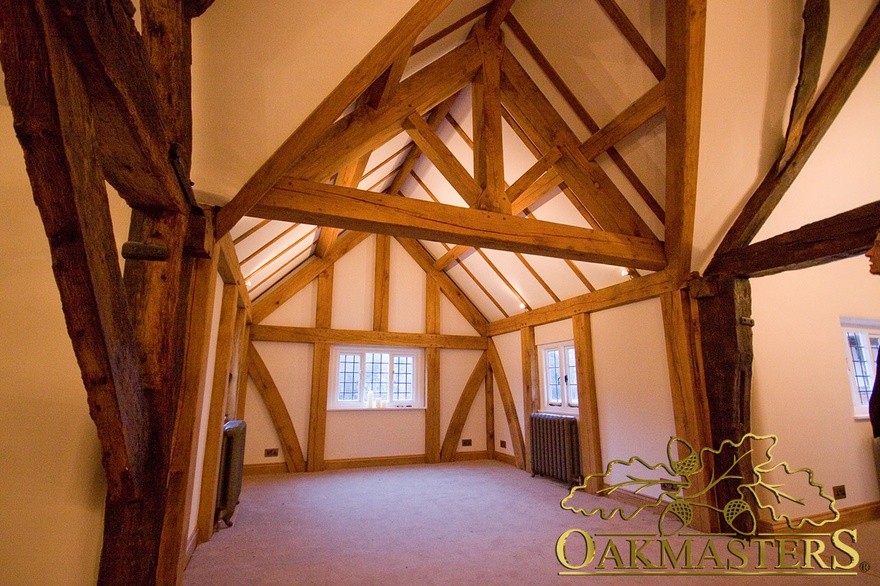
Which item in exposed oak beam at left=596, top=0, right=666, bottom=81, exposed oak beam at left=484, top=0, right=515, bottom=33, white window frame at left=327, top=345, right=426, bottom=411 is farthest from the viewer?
white window frame at left=327, top=345, right=426, bottom=411

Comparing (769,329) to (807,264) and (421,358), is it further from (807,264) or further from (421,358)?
(421,358)

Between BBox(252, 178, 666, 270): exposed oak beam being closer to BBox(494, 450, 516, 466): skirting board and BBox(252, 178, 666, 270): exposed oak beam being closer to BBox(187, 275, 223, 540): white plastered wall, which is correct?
BBox(187, 275, 223, 540): white plastered wall

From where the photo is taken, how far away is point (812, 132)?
3303 mm

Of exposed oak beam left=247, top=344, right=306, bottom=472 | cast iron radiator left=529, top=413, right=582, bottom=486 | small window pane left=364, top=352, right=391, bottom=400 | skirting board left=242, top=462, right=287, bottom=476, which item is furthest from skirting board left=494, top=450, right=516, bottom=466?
skirting board left=242, top=462, right=287, bottom=476

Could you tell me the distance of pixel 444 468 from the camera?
6340mm

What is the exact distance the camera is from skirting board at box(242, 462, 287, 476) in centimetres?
595

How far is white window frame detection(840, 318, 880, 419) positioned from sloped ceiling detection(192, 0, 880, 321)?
1.43 metres

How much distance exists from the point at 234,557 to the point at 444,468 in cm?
378

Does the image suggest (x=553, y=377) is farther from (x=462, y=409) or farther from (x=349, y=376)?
(x=349, y=376)

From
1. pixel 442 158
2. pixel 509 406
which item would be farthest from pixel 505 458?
pixel 442 158

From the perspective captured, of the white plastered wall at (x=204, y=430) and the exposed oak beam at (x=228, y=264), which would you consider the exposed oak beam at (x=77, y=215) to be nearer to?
the white plastered wall at (x=204, y=430)

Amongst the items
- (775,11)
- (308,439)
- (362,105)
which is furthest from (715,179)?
(308,439)

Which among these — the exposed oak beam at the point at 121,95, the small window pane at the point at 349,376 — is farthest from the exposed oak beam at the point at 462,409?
the exposed oak beam at the point at 121,95

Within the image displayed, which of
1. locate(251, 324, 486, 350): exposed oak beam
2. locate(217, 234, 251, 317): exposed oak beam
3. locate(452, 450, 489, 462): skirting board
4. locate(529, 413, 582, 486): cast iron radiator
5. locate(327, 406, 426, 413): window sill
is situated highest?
locate(217, 234, 251, 317): exposed oak beam
